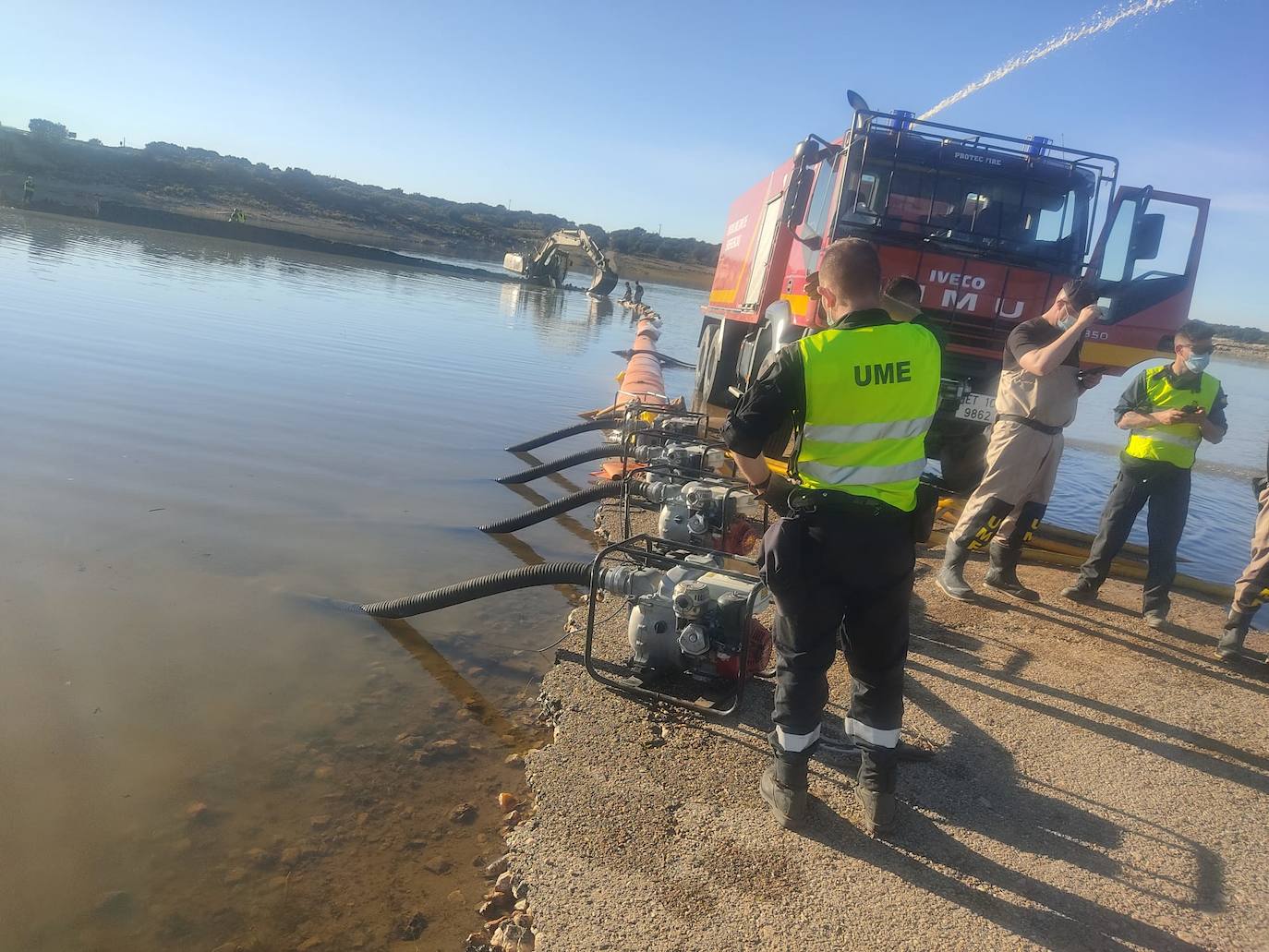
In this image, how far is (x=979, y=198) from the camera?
7.13 meters

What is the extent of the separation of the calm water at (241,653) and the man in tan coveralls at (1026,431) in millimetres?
2700

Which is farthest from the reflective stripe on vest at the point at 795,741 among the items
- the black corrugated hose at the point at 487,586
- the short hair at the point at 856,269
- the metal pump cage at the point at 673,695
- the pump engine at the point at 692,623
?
the short hair at the point at 856,269

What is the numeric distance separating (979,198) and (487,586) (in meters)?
5.63

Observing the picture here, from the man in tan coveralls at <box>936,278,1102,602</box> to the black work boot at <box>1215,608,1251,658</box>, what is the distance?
1.02 meters

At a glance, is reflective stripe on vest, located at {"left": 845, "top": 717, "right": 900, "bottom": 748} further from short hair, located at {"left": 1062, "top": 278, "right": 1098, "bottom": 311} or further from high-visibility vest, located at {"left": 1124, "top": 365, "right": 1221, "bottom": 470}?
high-visibility vest, located at {"left": 1124, "top": 365, "right": 1221, "bottom": 470}

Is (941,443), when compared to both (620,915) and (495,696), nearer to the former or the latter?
(495,696)

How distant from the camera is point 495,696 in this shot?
157 inches

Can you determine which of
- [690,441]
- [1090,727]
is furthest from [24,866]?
[690,441]

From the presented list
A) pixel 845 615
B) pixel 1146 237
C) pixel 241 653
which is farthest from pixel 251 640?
pixel 1146 237

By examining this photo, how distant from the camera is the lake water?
8.73 feet

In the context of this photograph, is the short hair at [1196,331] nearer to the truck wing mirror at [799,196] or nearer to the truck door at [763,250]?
the truck wing mirror at [799,196]

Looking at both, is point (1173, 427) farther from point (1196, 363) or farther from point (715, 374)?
point (715, 374)

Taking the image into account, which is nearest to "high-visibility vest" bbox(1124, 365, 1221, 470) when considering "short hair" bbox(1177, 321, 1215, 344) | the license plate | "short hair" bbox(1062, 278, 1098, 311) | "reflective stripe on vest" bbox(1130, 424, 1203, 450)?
"reflective stripe on vest" bbox(1130, 424, 1203, 450)

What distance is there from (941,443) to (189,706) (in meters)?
6.42
